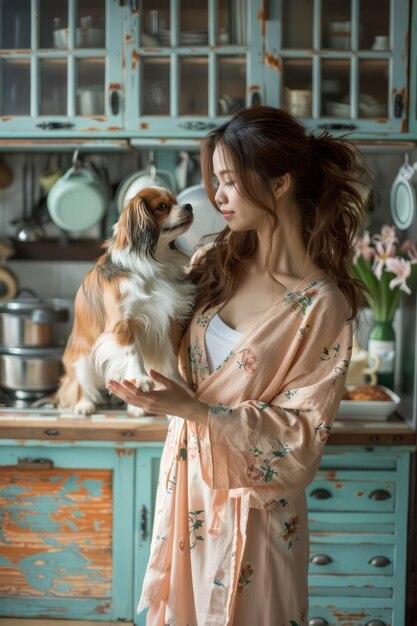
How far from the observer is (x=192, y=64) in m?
2.31

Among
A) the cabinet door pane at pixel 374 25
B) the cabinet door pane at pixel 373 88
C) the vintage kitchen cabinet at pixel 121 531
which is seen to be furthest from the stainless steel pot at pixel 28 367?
the cabinet door pane at pixel 374 25

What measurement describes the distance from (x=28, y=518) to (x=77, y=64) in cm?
144

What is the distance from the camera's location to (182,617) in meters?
1.53

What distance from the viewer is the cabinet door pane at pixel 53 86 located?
91.3 inches

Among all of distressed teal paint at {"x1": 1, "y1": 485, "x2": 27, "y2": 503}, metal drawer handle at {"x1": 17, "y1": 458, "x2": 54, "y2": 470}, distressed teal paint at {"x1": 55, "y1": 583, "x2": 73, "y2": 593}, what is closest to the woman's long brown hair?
metal drawer handle at {"x1": 17, "y1": 458, "x2": 54, "y2": 470}

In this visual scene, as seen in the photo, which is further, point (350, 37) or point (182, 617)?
point (350, 37)

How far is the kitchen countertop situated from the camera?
85.0 inches

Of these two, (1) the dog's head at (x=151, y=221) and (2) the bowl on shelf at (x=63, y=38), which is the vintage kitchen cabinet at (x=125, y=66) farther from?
(1) the dog's head at (x=151, y=221)

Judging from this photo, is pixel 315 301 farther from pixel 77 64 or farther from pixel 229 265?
pixel 77 64

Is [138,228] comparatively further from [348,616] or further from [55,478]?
[348,616]

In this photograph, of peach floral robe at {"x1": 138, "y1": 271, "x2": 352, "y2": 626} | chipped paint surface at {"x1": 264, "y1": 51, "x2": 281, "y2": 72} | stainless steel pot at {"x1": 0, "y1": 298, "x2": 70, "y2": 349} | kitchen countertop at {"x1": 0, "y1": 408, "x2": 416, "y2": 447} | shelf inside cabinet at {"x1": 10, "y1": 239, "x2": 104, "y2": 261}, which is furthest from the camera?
shelf inside cabinet at {"x1": 10, "y1": 239, "x2": 104, "y2": 261}

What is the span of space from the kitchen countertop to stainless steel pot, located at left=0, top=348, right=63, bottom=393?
0.74ft

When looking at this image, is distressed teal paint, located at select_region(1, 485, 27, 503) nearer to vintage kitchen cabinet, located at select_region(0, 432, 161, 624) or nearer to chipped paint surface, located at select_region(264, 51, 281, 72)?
vintage kitchen cabinet, located at select_region(0, 432, 161, 624)

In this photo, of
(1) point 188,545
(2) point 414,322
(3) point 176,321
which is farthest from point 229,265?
(2) point 414,322
